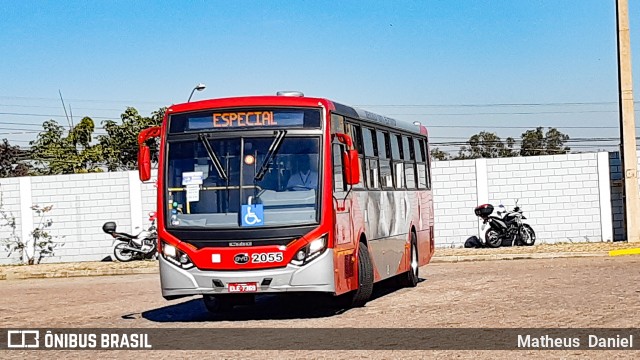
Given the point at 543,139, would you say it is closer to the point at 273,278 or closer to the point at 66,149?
the point at 66,149

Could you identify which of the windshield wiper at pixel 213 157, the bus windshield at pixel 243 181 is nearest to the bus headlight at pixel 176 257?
the bus windshield at pixel 243 181

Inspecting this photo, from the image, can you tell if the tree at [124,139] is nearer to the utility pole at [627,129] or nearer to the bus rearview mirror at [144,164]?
the utility pole at [627,129]

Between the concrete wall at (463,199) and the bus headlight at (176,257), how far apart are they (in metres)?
17.3

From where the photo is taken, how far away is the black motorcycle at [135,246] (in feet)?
100

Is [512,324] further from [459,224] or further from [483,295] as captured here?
[459,224]

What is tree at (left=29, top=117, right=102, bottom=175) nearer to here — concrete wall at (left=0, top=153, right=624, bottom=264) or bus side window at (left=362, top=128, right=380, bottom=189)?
concrete wall at (left=0, top=153, right=624, bottom=264)

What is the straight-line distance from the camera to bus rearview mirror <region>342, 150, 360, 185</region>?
14.3 metres

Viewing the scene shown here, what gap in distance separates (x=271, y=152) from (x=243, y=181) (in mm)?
542

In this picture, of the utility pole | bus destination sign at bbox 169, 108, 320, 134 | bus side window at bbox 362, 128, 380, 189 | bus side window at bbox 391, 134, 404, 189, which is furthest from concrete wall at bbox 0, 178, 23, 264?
bus destination sign at bbox 169, 108, 320, 134

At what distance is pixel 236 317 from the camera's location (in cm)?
1471

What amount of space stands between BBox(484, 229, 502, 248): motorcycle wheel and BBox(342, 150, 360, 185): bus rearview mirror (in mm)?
15659

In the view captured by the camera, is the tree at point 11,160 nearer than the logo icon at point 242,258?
No

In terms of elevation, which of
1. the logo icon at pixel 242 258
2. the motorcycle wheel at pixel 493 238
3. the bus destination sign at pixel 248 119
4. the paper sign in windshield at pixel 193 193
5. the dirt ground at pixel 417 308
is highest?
the bus destination sign at pixel 248 119

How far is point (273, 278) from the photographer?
44.3 feet
